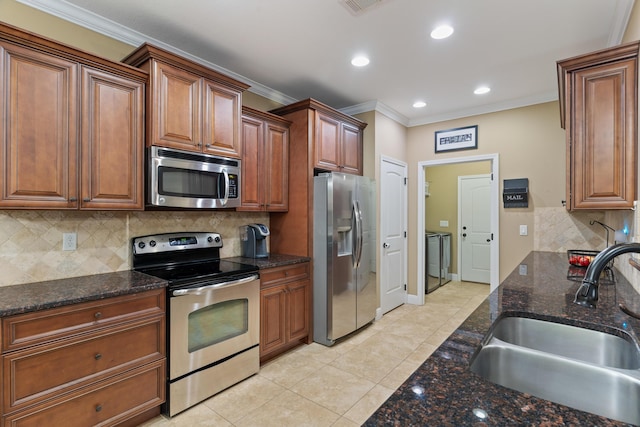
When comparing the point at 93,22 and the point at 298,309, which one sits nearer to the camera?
the point at 93,22

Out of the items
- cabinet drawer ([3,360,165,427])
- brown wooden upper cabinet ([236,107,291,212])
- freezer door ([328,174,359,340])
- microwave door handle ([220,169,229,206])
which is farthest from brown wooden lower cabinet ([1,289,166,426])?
freezer door ([328,174,359,340])

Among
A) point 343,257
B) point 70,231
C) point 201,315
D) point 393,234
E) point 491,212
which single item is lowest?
point 201,315

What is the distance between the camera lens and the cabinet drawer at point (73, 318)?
154 cm

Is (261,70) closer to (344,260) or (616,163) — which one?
(344,260)

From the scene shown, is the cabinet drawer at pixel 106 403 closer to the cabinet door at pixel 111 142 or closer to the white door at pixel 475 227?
the cabinet door at pixel 111 142

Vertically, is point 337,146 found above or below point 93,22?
below

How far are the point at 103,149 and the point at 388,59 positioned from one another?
7.80ft

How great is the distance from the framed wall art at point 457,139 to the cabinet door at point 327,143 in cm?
167

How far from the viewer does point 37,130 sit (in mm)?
1822

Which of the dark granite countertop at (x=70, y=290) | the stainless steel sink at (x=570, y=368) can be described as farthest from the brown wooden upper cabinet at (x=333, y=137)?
the stainless steel sink at (x=570, y=368)

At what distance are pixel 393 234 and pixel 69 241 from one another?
3.44 metres

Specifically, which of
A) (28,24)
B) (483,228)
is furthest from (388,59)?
(483,228)

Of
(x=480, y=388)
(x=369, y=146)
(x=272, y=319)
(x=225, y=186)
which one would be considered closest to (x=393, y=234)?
(x=369, y=146)

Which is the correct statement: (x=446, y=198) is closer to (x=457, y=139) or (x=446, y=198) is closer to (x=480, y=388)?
(x=457, y=139)
